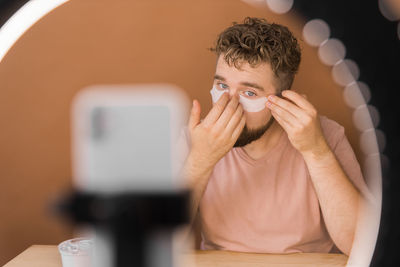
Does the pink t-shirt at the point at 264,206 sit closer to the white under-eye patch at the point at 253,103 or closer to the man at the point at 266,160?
the man at the point at 266,160

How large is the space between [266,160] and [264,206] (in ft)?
0.22

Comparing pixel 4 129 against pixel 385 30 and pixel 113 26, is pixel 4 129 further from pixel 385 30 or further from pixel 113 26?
pixel 385 30

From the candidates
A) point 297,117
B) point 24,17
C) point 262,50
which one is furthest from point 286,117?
point 24,17

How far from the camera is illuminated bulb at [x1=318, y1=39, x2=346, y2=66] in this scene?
0.20 metres

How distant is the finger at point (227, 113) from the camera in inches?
14.6

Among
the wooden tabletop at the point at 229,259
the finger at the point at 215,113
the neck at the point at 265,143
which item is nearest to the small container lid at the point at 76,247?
the wooden tabletop at the point at 229,259

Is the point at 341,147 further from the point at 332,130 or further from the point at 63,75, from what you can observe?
the point at 63,75

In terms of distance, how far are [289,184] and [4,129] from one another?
0.38m

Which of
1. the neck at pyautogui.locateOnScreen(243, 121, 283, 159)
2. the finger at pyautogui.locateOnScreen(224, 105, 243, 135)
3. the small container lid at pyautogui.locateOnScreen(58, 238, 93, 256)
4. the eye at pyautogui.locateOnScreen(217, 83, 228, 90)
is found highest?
the eye at pyautogui.locateOnScreen(217, 83, 228, 90)

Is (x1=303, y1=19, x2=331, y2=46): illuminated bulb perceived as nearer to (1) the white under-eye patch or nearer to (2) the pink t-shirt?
(1) the white under-eye patch

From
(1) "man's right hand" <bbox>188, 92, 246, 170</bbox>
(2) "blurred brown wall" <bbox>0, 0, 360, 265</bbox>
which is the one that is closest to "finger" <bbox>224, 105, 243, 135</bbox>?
(1) "man's right hand" <bbox>188, 92, 246, 170</bbox>

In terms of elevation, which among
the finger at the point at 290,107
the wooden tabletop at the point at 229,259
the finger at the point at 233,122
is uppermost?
the finger at the point at 290,107

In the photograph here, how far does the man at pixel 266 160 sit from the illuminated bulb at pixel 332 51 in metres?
0.13

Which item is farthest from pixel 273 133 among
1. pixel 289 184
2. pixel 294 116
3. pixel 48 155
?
pixel 48 155
